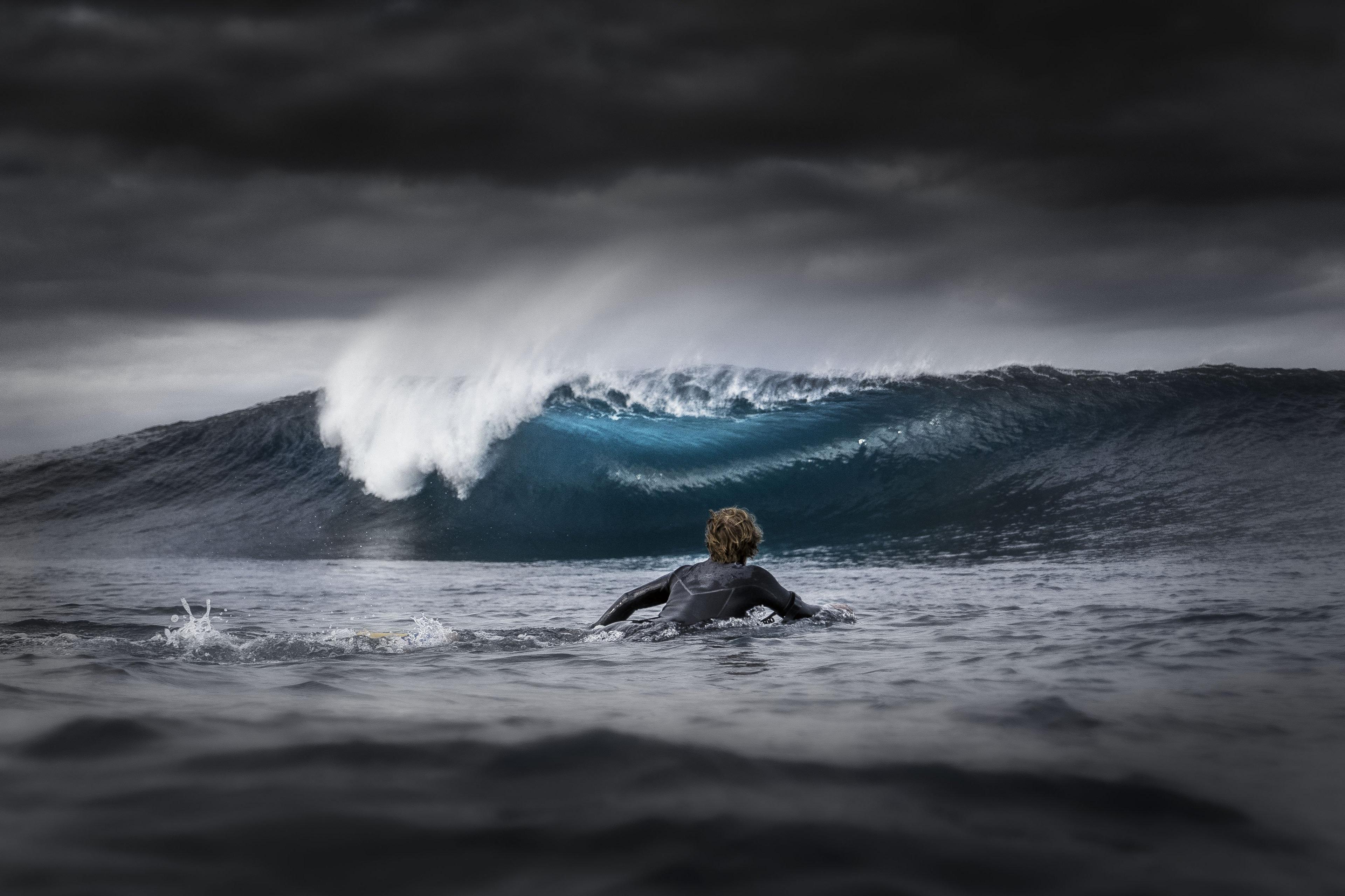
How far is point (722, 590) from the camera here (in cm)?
571

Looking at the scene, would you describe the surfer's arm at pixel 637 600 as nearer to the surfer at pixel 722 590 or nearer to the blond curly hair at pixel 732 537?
the surfer at pixel 722 590

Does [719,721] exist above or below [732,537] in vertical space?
below

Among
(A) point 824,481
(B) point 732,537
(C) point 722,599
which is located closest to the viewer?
(C) point 722,599

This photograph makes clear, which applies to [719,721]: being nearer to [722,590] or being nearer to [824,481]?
Result: [722,590]

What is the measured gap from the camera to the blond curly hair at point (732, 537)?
5828 mm

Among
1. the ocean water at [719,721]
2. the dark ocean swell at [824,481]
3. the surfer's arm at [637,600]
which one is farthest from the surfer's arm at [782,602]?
the dark ocean swell at [824,481]

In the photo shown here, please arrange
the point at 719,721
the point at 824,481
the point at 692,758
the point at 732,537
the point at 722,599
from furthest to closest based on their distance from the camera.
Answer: the point at 824,481, the point at 732,537, the point at 722,599, the point at 719,721, the point at 692,758

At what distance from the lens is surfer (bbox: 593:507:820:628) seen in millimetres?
5684

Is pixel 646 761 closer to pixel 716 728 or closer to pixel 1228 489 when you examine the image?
pixel 716 728

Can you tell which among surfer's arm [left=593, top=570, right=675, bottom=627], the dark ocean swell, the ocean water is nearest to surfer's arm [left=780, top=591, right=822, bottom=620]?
the ocean water

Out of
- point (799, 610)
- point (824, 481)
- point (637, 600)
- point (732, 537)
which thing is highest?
point (824, 481)

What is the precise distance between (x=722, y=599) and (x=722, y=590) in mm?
54

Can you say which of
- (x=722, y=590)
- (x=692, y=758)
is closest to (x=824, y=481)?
(x=722, y=590)

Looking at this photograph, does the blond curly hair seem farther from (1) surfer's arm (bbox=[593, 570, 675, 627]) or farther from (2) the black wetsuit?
(1) surfer's arm (bbox=[593, 570, 675, 627])
